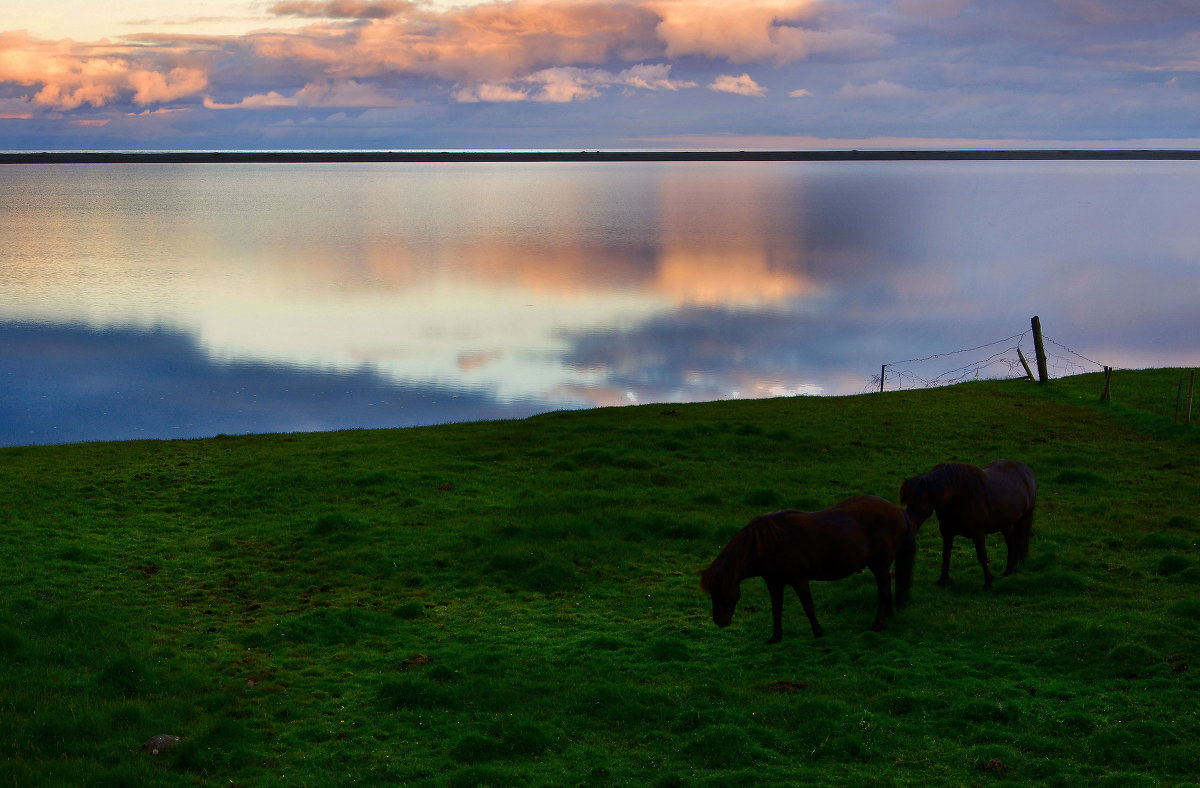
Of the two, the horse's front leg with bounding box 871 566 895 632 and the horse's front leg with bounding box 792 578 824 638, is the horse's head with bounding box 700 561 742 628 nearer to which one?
the horse's front leg with bounding box 792 578 824 638

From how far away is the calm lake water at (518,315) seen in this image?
41125 millimetres

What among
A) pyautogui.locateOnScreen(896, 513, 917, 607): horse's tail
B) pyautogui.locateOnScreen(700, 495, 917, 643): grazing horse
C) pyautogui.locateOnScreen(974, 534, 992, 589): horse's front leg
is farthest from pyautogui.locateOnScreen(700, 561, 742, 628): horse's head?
pyautogui.locateOnScreen(974, 534, 992, 589): horse's front leg

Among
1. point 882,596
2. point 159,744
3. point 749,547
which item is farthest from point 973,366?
point 159,744

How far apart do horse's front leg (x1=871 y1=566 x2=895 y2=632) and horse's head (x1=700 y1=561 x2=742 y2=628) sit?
6.80 feet

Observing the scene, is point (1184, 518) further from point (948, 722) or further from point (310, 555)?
point (310, 555)

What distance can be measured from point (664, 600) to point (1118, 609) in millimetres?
6627

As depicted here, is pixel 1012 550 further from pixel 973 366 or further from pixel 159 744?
pixel 973 366

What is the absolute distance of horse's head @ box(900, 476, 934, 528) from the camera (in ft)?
43.9

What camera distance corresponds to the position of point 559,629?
43.9ft

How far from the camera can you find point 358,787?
916 cm

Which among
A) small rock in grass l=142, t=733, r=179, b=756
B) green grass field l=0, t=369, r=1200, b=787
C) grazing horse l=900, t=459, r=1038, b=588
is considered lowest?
small rock in grass l=142, t=733, r=179, b=756

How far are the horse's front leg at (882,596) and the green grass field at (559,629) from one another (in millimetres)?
332

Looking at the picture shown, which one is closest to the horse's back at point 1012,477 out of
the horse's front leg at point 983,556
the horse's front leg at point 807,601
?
the horse's front leg at point 983,556

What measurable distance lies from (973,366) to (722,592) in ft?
130
